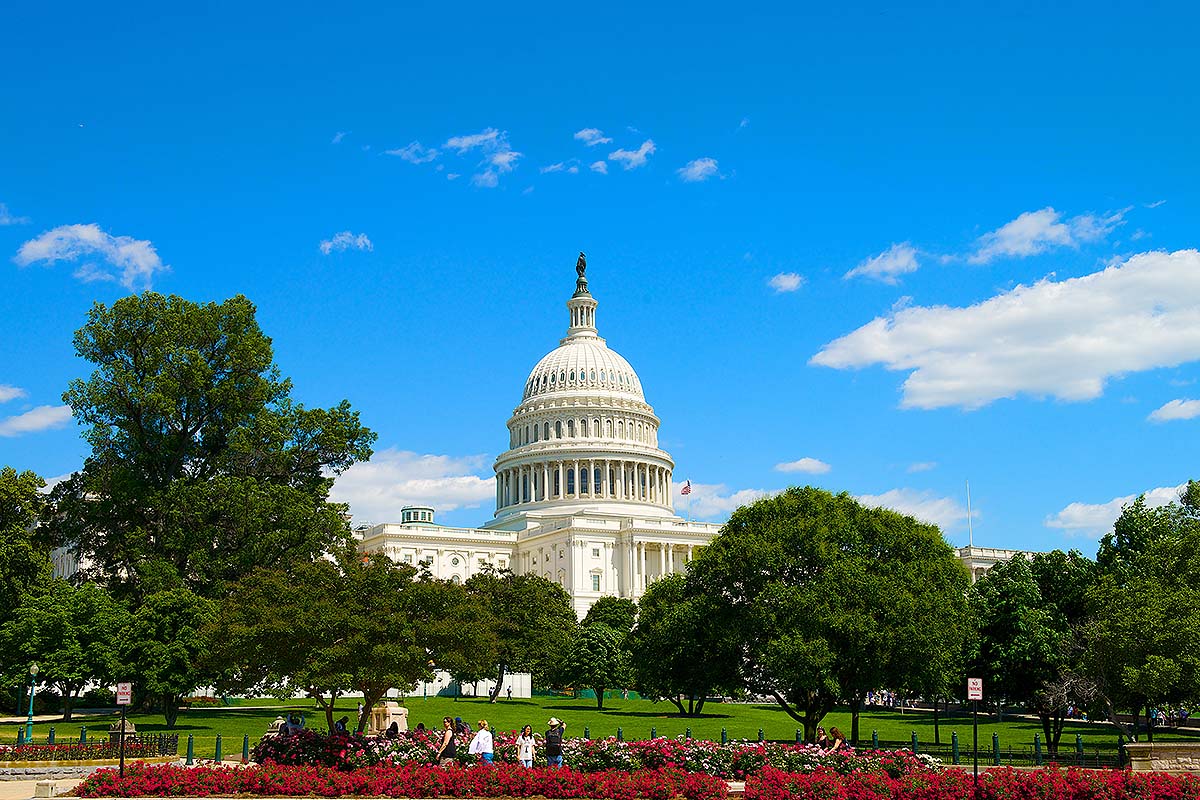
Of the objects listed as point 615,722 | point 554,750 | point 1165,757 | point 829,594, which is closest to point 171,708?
point 615,722

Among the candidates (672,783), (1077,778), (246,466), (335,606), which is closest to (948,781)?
(1077,778)

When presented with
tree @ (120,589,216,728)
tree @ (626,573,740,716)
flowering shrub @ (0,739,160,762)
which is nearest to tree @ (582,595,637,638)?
tree @ (626,573,740,716)

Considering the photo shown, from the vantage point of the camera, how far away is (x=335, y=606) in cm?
3712

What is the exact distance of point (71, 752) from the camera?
37531 millimetres

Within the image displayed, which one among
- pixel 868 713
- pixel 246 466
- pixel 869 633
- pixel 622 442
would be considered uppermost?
pixel 622 442

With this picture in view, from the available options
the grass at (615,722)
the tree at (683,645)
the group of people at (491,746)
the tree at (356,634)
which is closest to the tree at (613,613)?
the grass at (615,722)

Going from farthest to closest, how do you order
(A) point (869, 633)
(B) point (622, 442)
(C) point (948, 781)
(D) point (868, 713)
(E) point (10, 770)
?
1. (B) point (622, 442)
2. (D) point (868, 713)
3. (A) point (869, 633)
4. (E) point (10, 770)
5. (C) point (948, 781)

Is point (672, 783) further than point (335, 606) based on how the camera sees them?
No

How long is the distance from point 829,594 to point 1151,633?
11044 millimetres

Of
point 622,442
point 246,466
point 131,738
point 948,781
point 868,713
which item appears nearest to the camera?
point 948,781

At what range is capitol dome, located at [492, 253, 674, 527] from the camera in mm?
154000

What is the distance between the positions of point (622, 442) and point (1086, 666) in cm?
11147

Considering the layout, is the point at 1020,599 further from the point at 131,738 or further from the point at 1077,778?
the point at 131,738

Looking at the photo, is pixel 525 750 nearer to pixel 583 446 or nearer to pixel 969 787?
pixel 969 787
